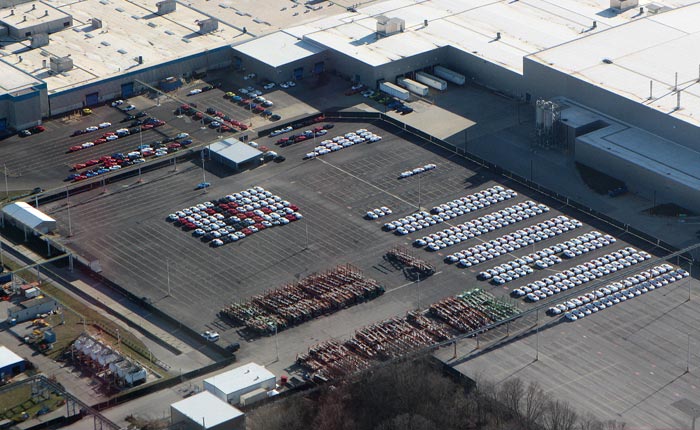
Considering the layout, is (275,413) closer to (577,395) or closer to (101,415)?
(101,415)

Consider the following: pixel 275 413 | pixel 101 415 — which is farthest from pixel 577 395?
pixel 101 415

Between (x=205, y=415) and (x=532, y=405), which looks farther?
(x=532, y=405)

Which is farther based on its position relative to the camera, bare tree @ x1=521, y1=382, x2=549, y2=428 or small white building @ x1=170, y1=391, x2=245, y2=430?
small white building @ x1=170, y1=391, x2=245, y2=430

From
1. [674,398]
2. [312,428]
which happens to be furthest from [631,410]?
[312,428]

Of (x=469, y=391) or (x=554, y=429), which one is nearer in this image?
(x=554, y=429)

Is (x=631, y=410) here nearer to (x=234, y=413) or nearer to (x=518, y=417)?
(x=518, y=417)

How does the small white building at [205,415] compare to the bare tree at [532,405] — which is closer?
the bare tree at [532,405]
